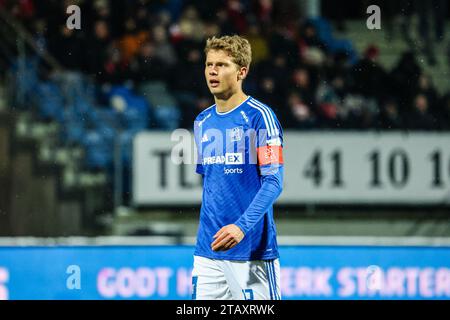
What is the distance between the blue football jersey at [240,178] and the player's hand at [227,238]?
0.64ft

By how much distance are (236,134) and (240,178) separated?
0.65ft

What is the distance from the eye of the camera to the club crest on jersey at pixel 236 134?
4113mm

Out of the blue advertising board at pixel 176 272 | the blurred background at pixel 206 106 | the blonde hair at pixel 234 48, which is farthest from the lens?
the blurred background at pixel 206 106

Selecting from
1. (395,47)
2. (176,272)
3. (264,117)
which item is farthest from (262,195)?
(395,47)

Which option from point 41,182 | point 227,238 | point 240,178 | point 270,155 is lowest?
point 227,238

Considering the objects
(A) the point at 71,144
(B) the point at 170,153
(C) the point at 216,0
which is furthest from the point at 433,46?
(A) the point at 71,144

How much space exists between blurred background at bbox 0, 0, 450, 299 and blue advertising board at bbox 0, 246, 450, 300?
23mm

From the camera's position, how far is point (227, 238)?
3867 millimetres

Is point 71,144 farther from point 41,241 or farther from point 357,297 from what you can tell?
point 357,297

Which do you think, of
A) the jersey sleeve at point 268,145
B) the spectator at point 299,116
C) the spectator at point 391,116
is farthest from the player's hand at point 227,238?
the spectator at point 391,116

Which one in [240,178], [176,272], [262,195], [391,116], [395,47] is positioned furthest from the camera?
[395,47]

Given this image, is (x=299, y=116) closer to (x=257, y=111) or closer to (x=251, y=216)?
(x=257, y=111)

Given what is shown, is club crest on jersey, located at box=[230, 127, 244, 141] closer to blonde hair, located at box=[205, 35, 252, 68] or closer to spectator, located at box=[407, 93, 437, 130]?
blonde hair, located at box=[205, 35, 252, 68]

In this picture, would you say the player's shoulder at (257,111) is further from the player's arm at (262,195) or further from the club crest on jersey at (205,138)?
the club crest on jersey at (205,138)
